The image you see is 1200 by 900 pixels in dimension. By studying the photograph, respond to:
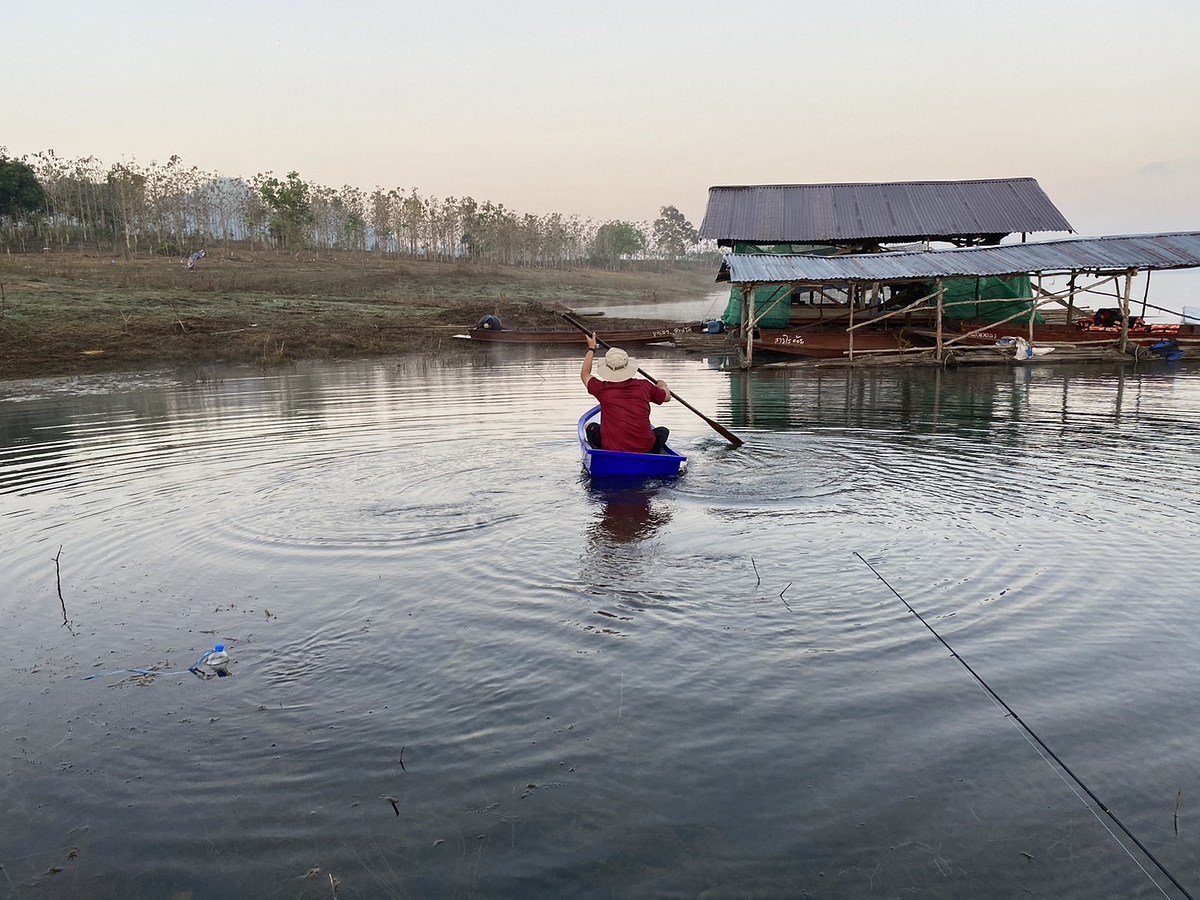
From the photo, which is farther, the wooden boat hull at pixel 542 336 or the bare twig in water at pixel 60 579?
the wooden boat hull at pixel 542 336

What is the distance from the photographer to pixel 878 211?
32281 mm

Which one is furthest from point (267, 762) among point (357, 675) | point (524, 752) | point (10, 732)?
point (10, 732)

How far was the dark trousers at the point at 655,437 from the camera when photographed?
1091 cm

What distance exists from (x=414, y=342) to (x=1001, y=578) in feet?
96.6

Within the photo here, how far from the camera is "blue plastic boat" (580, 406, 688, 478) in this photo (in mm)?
10195

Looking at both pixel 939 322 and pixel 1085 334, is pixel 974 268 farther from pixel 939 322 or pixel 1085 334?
pixel 1085 334

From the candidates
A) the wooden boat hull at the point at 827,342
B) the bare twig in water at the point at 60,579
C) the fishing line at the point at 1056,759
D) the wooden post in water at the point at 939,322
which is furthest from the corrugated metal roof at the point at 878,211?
the fishing line at the point at 1056,759

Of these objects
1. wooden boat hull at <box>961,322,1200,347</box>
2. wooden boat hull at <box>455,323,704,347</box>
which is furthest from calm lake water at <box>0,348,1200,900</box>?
wooden boat hull at <box>455,323,704,347</box>

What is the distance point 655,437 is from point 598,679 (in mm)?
5857

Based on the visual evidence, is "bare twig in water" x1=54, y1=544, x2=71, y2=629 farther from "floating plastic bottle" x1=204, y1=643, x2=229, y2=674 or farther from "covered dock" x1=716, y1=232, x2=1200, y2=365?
"covered dock" x1=716, y1=232, x2=1200, y2=365

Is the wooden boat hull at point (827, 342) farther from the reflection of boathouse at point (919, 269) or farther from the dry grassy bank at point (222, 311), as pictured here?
the dry grassy bank at point (222, 311)

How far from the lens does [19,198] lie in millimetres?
58250

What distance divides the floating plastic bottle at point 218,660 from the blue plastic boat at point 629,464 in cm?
532

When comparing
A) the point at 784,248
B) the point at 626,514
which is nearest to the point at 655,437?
the point at 626,514
